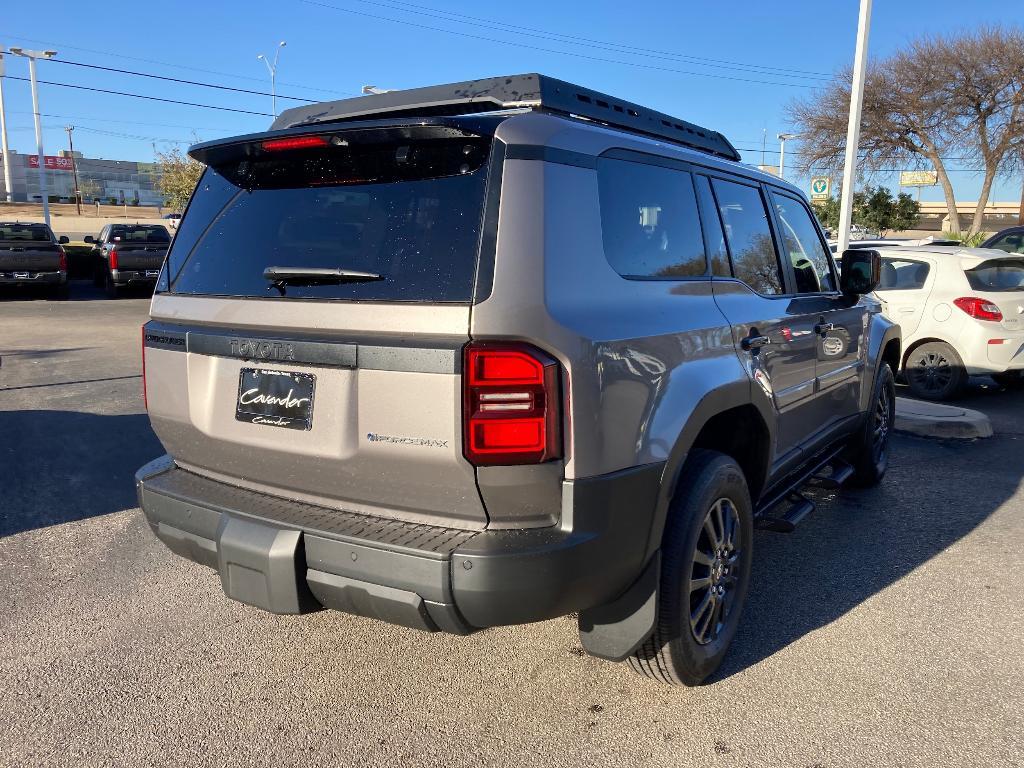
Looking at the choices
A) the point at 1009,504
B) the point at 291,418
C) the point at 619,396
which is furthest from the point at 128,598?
the point at 1009,504

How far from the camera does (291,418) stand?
2654 millimetres

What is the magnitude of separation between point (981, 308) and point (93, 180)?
370 ft

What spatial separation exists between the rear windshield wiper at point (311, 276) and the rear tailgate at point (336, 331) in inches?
0.4

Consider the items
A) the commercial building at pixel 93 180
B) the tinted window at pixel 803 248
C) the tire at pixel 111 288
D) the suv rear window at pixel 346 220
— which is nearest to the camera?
the suv rear window at pixel 346 220

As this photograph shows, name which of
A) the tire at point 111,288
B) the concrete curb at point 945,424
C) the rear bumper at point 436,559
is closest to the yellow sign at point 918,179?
the tire at point 111,288

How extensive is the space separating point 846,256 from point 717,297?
1909mm

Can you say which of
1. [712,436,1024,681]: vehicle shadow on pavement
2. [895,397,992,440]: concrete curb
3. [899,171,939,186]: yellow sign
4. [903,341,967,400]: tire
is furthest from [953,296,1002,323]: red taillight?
[899,171,939,186]: yellow sign

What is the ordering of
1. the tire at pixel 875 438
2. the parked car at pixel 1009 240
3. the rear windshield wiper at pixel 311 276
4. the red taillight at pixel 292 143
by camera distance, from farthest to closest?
the parked car at pixel 1009 240 → the tire at pixel 875 438 → the red taillight at pixel 292 143 → the rear windshield wiper at pixel 311 276

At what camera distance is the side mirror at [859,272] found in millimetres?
4688

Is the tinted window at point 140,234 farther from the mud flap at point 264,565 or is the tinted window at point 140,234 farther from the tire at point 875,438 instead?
the mud flap at point 264,565

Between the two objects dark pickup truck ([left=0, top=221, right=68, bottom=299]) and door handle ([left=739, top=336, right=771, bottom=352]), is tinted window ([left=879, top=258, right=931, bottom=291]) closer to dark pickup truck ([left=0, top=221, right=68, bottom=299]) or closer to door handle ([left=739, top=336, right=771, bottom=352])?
door handle ([left=739, top=336, right=771, bottom=352])

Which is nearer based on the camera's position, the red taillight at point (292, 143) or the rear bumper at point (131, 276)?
the red taillight at point (292, 143)

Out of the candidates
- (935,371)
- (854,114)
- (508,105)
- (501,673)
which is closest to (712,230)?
(508,105)

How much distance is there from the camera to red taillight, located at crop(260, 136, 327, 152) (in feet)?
8.87
